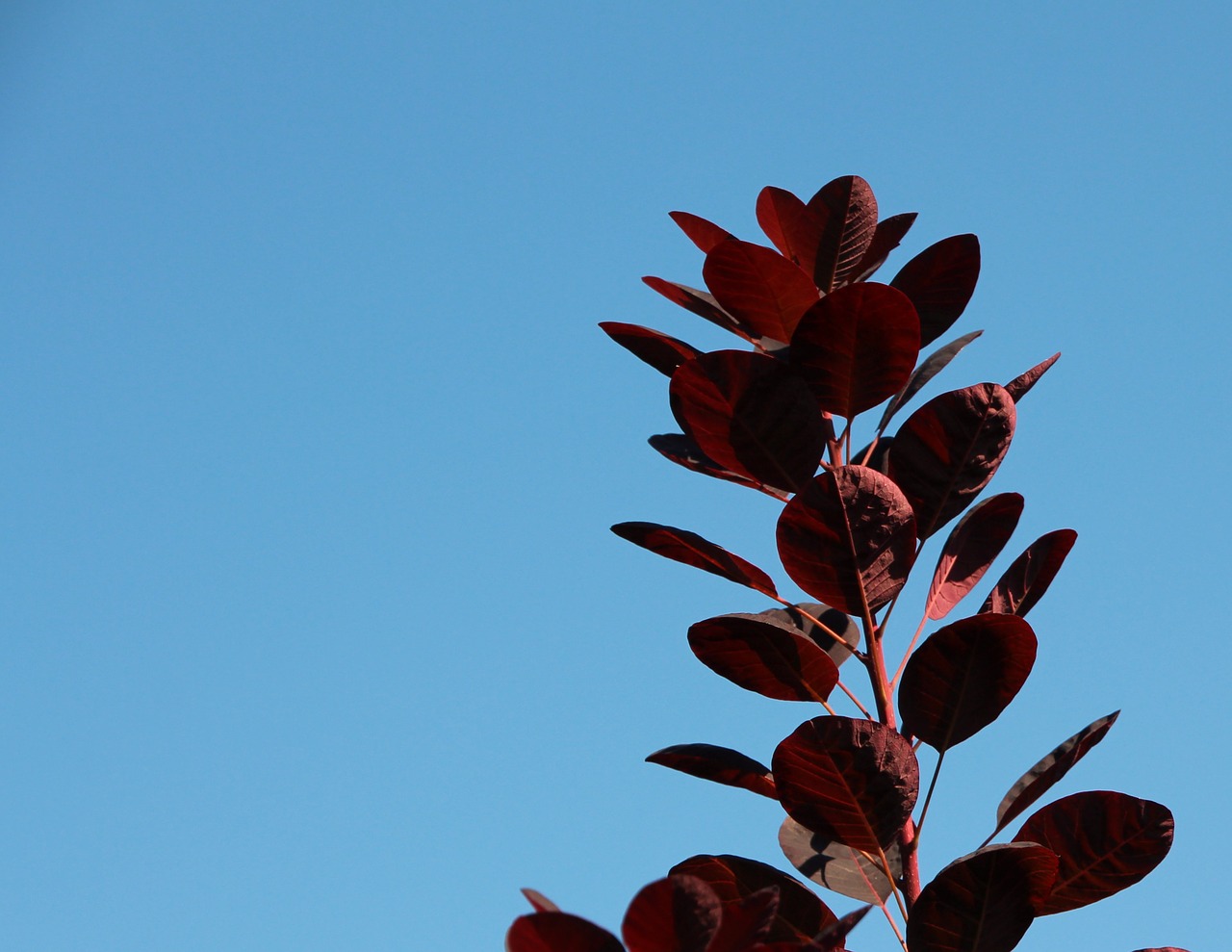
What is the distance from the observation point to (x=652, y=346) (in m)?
2.21

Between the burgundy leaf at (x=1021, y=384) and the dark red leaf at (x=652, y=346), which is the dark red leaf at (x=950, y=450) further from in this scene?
the dark red leaf at (x=652, y=346)

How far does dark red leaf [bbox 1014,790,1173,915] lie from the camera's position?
1.75 m

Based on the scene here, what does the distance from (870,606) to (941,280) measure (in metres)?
0.69

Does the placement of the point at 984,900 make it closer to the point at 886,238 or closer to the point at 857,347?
the point at 857,347

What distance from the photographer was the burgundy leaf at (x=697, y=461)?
7.04ft

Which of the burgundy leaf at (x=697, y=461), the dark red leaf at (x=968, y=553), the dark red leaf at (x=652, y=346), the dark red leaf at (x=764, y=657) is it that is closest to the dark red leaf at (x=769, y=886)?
the dark red leaf at (x=764, y=657)

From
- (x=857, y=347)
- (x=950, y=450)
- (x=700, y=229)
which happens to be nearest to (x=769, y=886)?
(x=950, y=450)

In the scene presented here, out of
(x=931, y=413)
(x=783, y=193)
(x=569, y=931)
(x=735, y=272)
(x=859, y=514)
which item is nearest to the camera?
(x=569, y=931)

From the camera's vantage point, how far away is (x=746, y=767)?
192cm

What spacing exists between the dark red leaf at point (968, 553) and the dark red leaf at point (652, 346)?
0.57 m

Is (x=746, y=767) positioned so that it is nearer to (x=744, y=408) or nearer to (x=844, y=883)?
(x=844, y=883)

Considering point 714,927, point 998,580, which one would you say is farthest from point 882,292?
point 714,927

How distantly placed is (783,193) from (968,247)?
363 mm

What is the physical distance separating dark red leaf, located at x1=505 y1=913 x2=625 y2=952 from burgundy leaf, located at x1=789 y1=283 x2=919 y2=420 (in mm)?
1094
